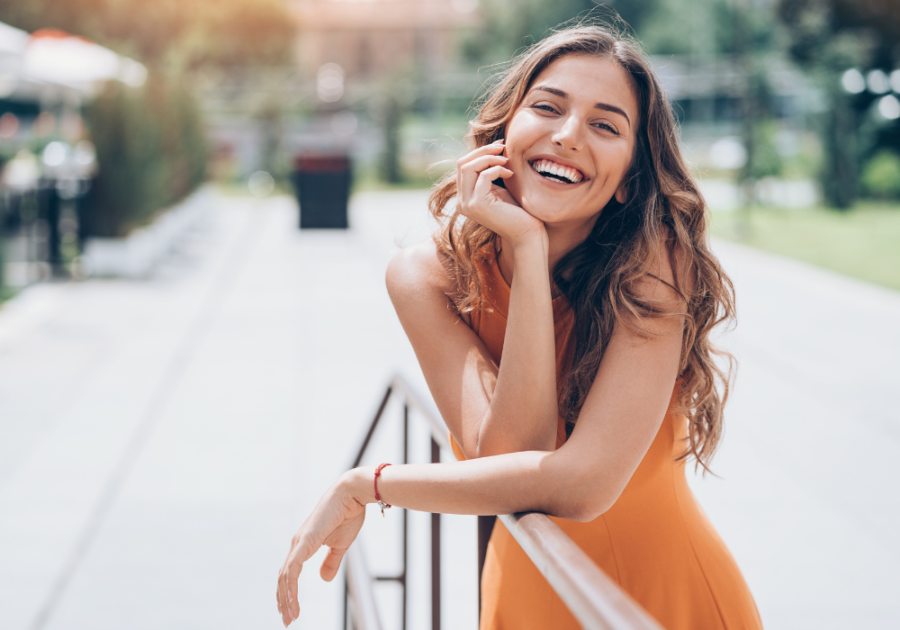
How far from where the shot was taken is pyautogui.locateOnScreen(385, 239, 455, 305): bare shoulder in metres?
1.70

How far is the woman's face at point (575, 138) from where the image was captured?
154 cm

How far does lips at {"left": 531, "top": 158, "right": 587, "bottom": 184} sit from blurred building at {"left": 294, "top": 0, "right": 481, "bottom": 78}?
71.5 m

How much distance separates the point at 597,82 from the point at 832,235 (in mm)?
13821

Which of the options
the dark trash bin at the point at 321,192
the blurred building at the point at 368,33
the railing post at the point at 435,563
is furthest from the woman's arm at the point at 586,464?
the blurred building at the point at 368,33

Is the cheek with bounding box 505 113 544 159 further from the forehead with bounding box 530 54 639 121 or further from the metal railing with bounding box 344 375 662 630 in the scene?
the metal railing with bounding box 344 375 662 630

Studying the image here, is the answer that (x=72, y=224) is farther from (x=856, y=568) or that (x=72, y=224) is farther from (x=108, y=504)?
(x=856, y=568)

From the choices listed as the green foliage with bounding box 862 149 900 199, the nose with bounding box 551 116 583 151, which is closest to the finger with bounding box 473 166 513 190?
the nose with bounding box 551 116 583 151

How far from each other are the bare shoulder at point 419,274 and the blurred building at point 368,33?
7131cm

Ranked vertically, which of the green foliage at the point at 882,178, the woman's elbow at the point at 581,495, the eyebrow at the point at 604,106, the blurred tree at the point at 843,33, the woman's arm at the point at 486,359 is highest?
the blurred tree at the point at 843,33

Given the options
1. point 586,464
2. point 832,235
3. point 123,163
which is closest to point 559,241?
point 586,464

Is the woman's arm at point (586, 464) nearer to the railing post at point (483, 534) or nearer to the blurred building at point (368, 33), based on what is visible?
the railing post at point (483, 534)

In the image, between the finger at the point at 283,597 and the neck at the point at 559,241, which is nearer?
the finger at the point at 283,597

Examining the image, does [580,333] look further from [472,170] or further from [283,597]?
[283,597]

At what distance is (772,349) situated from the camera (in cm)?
684
